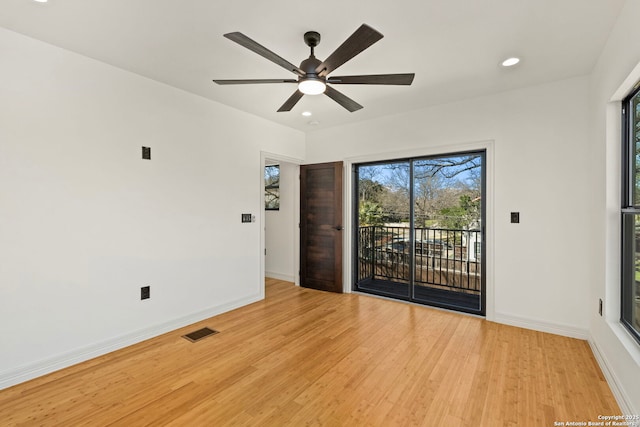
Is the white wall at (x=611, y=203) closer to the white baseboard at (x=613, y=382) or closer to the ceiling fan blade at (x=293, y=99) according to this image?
the white baseboard at (x=613, y=382)

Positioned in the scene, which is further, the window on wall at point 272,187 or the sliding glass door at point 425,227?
the window on wall at point 272,187

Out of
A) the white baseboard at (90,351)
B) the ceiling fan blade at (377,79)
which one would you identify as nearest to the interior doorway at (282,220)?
the white baseboard at (90,351)

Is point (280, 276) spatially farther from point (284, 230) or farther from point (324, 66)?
point (324, 66)

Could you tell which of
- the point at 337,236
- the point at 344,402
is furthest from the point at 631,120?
the point at 337,236

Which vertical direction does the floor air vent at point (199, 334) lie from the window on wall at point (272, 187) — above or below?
below

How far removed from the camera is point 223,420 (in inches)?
71.4

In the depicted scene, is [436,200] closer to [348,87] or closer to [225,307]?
[348,87]

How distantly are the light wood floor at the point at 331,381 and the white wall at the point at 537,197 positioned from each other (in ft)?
1.10

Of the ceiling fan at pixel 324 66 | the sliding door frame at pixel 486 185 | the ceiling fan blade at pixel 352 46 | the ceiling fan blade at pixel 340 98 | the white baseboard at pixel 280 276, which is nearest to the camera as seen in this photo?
the ceiling fan blade at pixel 352 46

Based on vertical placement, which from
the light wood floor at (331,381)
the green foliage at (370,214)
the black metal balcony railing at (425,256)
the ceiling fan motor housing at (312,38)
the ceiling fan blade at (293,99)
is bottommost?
the light wood floor at (331,381)

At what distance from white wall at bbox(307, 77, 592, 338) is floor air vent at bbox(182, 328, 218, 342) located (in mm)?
3167

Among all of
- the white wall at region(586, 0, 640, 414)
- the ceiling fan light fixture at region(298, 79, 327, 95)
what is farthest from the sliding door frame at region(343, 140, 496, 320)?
the ceiling fan light fixture at region(298, 79, 327, 95)

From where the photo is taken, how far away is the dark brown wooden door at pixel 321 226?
464 cm

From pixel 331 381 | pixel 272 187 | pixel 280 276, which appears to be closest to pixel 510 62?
pixel 331 381
